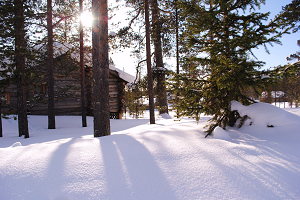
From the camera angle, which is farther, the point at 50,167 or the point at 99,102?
the point at 99,102

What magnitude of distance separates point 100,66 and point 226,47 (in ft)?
11.7

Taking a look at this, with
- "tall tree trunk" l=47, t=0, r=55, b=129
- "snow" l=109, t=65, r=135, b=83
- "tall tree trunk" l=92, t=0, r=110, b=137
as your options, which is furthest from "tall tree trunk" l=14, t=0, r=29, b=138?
"snow" l=109, t=65, r=135, b=83

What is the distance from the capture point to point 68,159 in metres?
2.70

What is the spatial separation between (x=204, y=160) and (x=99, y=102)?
3.51 m

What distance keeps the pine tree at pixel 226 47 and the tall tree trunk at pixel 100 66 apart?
241cm

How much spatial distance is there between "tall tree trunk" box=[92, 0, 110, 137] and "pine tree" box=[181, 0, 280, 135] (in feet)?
7.89

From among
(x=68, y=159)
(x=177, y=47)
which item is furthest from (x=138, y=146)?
(x=177, y=47)

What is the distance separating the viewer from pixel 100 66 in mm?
5137

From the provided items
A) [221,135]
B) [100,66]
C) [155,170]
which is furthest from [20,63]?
[221,135]

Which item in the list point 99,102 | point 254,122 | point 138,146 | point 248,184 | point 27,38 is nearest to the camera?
point 248,184

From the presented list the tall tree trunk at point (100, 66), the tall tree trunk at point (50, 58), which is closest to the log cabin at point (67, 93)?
the tall tree trunk at point (50, 58)

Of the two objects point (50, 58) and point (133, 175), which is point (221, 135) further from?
point (50, 58)

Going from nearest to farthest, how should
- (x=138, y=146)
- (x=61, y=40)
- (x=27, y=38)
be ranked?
(x=138, y=146) → (x=27, y=38) → (x=61, y=40)

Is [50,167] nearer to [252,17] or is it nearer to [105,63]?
[105,63]
